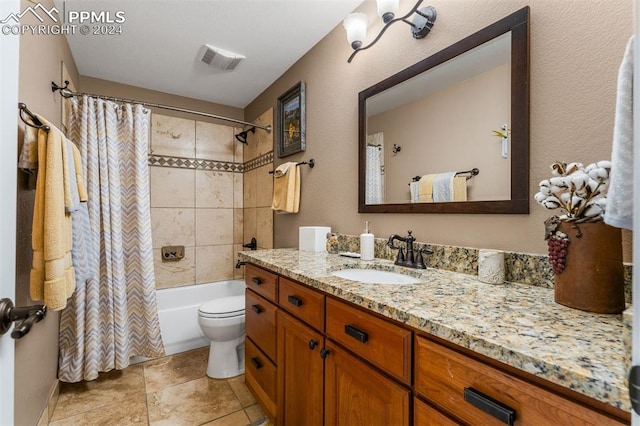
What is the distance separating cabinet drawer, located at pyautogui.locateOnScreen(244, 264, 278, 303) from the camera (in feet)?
4.61

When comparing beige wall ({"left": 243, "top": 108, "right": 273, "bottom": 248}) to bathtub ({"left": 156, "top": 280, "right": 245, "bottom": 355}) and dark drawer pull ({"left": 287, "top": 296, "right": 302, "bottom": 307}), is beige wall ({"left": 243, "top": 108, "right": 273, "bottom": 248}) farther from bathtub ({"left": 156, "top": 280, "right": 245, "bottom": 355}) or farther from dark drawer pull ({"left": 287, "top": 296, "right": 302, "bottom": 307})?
dark drawer pull ({"left": 287, "top": 296, "right": 302, "bottom": 307})

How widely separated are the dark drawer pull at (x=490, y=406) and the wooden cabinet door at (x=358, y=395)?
193 millimetres

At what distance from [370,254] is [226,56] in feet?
6.06

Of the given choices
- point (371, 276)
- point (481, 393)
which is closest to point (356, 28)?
point (371, 276)

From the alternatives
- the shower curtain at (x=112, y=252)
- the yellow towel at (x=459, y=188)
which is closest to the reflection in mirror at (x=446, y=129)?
the yellow towel at (x=459, y=188)

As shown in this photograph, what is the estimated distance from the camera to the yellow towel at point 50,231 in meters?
1.07

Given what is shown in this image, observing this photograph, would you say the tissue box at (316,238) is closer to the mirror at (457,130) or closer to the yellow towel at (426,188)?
the mirror at (457,130)

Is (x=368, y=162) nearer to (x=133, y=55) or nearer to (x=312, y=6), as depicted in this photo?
(x=312, y=6)

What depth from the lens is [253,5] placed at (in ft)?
5.52

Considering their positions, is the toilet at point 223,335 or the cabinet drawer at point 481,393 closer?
the cabinet drawer at point 481,393

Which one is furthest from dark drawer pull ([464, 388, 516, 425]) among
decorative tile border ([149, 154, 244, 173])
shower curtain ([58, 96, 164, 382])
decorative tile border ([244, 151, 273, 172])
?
decorative tile border ([149, 154, 244, 173])

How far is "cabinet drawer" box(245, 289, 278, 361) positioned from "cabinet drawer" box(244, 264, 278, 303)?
0.04 metres

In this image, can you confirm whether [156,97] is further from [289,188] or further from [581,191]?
[581,191]

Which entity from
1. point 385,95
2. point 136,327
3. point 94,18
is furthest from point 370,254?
point 94,18
